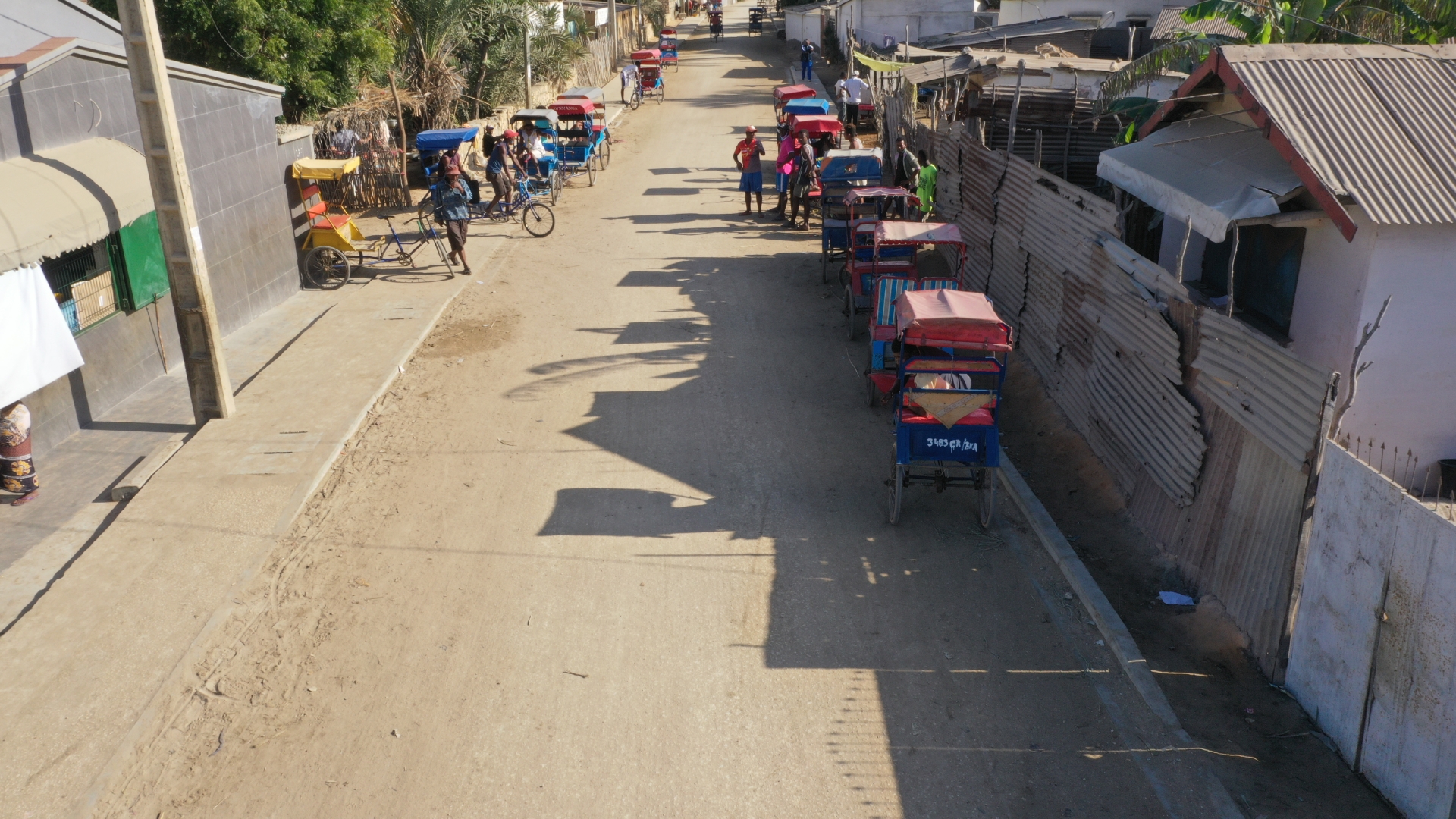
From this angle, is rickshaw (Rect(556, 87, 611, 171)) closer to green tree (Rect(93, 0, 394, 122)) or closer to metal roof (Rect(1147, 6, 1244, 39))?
green tree (Rect(93, 0, 394, 122))

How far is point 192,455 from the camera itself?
34.3 feet

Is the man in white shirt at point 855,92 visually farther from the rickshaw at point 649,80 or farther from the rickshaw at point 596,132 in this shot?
the rickshaw at point 649,80

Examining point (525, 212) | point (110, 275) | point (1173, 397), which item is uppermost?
point (110, 275)

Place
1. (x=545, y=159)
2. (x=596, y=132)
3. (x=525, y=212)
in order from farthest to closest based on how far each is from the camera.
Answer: (x=596, y=132)
(x=545, y=159)
(x=525, y=212)

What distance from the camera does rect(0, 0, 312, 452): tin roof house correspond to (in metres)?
10.4

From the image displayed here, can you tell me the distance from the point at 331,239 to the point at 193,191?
9.98 feet

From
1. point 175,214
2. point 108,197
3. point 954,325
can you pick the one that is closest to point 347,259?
point 108,197

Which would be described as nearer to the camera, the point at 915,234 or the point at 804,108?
the point at 915,234

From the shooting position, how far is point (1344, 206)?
7.93 meters

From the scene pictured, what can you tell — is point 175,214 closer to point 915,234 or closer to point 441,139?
point 915,234

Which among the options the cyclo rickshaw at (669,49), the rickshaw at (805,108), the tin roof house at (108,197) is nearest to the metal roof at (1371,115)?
the tin roof house at (108,197)

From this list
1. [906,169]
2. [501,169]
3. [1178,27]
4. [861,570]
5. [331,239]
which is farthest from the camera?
[1178,27]

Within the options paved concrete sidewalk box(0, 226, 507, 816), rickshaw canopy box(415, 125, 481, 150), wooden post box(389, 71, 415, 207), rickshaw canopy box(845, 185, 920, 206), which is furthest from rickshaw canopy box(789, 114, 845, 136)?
paved concrete sidewalk box(0, 226, 507, 816)

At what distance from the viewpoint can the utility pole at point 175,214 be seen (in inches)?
400
